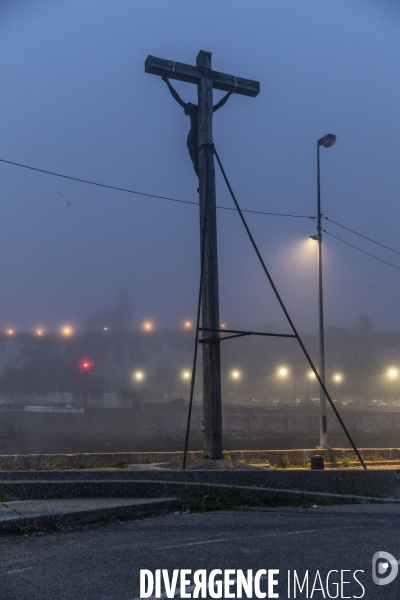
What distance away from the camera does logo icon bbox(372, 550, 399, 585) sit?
5.22 metres

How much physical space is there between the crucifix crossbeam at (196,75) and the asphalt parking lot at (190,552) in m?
9.58

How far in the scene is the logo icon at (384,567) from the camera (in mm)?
5219

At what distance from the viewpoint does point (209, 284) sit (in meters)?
12.5

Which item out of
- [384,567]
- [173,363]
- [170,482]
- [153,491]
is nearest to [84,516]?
[153,491]

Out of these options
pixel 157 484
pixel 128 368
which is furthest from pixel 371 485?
pixel 128 368

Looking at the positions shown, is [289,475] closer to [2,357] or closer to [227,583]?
[227,583]

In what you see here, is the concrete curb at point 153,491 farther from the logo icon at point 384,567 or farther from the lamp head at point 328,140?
the lamp head at point 328,140

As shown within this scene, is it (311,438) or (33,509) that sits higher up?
(33,509)

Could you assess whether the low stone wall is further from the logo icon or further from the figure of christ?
the logo icon

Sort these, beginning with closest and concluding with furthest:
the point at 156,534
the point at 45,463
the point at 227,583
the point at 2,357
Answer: the point at 227,583 < the point at 156,534 < the point at 45,463 < the point at 2,357

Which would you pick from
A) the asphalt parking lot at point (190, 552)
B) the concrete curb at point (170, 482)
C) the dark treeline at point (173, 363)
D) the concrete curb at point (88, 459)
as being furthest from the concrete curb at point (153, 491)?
the dark treeline at point (173, 363)

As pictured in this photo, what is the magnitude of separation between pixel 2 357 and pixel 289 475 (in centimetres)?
16610

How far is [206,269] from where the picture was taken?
492 inches

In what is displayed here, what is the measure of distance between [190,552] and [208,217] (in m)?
8.13
